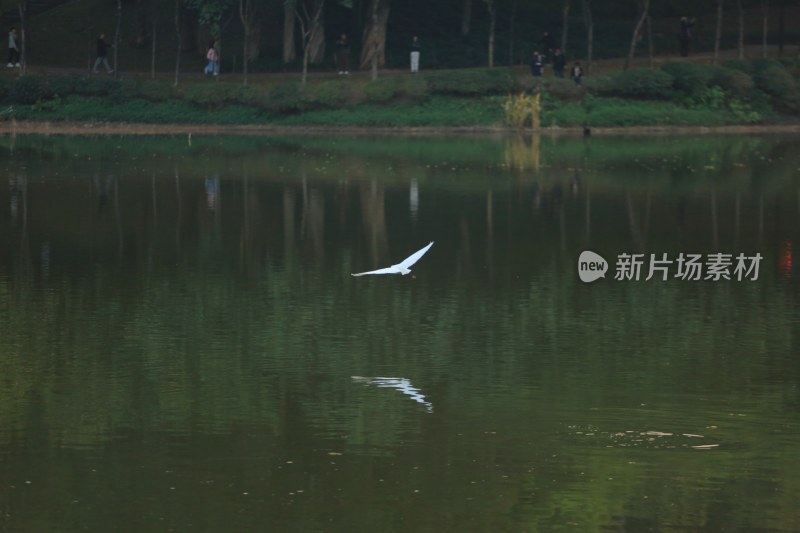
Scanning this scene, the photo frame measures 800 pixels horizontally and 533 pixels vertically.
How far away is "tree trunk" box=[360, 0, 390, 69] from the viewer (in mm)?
60725

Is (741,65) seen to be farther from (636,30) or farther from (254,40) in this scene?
(254,40)

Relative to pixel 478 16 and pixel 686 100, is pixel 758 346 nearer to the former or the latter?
pixel 686 100

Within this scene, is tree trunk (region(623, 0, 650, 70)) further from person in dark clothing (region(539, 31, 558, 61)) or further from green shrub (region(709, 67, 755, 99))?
green shrub (region(709, 67, 755, 99))

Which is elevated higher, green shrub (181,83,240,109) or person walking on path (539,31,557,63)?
person walking on path (539,31,557,63)

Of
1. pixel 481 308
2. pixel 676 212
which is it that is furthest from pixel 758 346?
pixel 676 212

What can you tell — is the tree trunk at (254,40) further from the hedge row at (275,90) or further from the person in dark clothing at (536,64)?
the person in dark clothing at (536,64)

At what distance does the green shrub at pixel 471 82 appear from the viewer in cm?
5653

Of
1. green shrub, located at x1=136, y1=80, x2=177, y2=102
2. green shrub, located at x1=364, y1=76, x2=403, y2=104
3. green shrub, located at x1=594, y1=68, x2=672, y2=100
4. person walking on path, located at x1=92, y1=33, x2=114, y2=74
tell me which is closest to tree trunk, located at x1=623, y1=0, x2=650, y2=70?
green shrub, located at x1=594, y1=68, x2=672, y2=100

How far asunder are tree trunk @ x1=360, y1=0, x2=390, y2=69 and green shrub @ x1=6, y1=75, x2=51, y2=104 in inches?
451

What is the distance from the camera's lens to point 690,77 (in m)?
57.2

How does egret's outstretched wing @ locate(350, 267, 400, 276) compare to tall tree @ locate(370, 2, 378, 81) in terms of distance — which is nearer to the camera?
egret's outstretched wing @ locate(350, 267, 400, 276)

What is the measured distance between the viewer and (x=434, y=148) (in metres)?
48.2

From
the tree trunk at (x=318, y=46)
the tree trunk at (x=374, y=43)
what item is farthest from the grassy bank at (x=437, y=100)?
the tree trunk at (x=318, y=46)

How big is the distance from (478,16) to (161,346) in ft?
184
